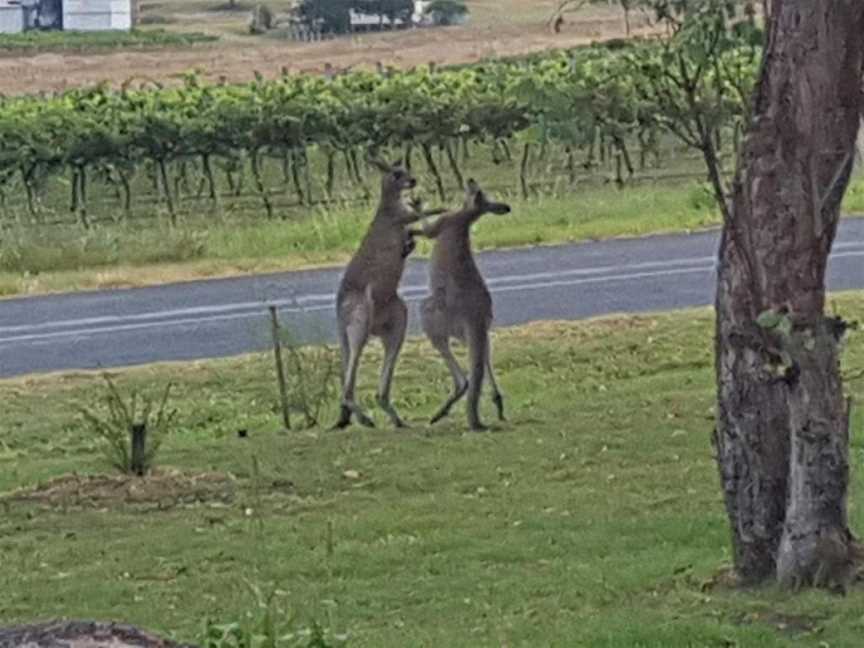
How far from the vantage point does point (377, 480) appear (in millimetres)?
12562

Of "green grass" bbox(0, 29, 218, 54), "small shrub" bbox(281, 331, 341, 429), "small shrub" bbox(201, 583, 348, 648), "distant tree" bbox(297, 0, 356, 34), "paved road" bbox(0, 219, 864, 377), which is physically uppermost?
"small shrub" bbox(201, 583, 348, 648)

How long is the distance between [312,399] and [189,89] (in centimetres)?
2196

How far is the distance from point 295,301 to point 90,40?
43962mm

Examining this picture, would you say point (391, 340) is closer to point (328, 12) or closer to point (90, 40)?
point (328, 12)

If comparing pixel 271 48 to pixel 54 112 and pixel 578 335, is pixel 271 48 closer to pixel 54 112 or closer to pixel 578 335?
pixel 54 112

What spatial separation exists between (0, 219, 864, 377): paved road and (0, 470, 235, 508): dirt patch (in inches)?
170

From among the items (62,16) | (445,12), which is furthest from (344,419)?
(62,16)

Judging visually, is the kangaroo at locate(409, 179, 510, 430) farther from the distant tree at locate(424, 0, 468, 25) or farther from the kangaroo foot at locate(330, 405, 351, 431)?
the distant tree at locate(424, 0, 468, 25)

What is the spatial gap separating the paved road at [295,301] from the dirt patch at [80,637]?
11978 mm

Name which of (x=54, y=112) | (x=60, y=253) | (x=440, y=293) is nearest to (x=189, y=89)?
(x=54, y=112)

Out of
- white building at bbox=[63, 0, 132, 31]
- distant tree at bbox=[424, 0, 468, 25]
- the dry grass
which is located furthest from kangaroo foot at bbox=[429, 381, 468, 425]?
white building at bbox=[63, 0, 132, 31]

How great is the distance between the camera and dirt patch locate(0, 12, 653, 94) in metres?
47.1

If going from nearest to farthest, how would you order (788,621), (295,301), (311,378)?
(788,621) < (311,378) < (295,301)

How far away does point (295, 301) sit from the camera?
66.5 feet
